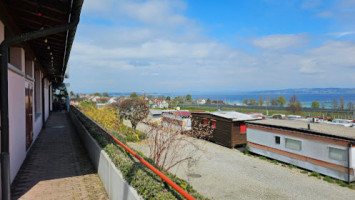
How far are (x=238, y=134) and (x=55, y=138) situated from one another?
1168 cm

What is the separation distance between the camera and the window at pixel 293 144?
40.1 ft

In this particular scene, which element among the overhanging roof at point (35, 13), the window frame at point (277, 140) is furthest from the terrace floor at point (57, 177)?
the window frame at point (277, 140)

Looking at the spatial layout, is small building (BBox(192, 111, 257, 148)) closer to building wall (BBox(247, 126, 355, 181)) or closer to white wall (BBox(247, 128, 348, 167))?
building wall (BBox(247, 126, 355, 181))

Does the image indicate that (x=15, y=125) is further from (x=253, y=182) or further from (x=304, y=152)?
(x=304, y=152)

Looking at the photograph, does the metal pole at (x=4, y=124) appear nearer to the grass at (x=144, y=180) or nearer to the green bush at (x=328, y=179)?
the grass at (x=144, y=180)

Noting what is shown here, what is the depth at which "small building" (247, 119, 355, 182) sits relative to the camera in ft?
33.3

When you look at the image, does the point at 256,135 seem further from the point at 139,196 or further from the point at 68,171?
the point at 139,196

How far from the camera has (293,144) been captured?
12.6m

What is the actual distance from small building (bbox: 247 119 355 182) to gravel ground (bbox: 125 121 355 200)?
67cm

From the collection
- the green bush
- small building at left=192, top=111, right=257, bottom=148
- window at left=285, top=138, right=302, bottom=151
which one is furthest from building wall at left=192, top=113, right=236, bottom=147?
the green bush

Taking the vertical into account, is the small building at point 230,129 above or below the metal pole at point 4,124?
below

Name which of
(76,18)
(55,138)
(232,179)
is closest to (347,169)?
(232,179)

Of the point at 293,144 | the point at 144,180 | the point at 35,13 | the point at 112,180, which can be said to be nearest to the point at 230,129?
the point at 293,144

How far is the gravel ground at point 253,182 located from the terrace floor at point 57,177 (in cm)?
224
